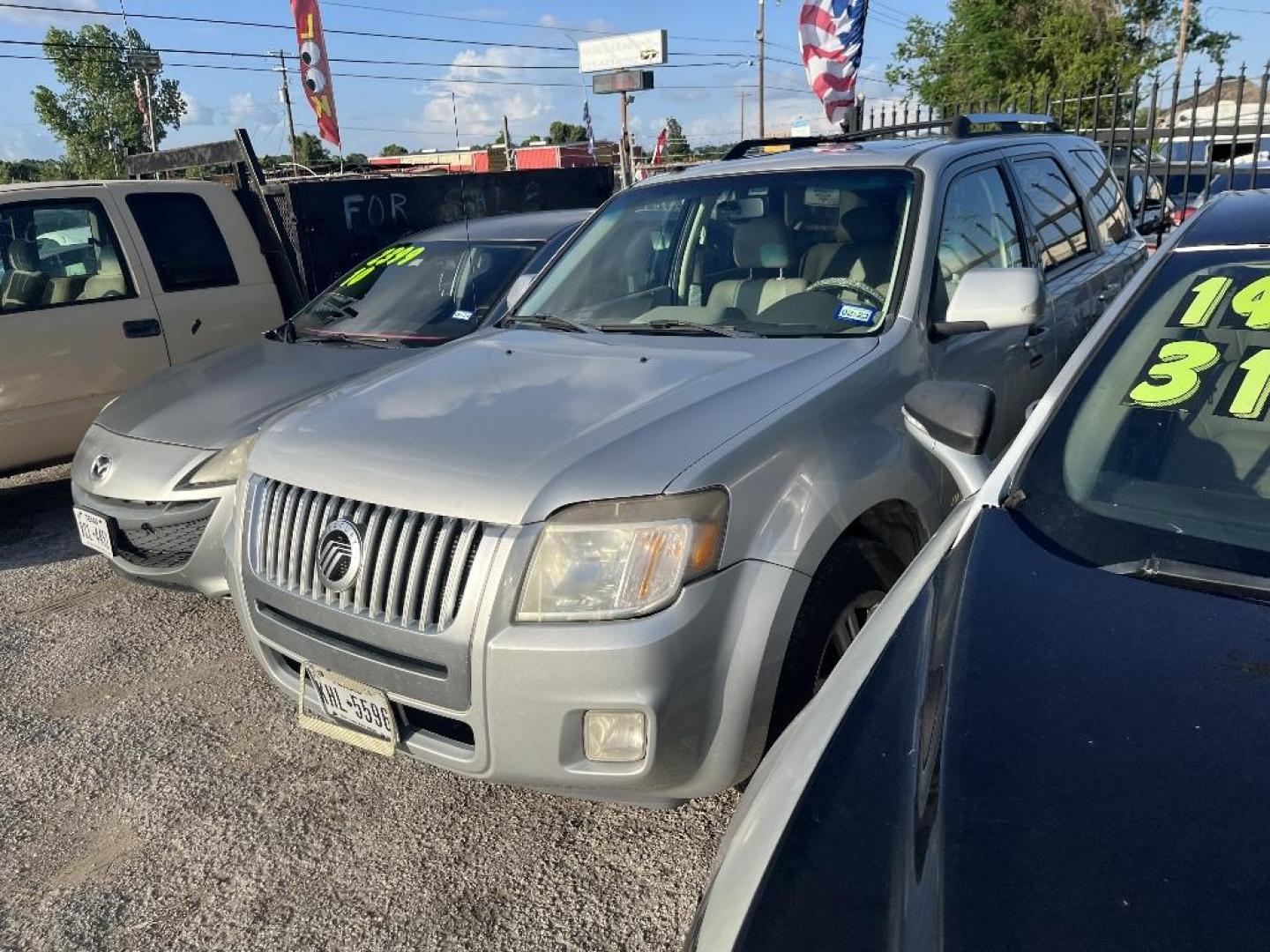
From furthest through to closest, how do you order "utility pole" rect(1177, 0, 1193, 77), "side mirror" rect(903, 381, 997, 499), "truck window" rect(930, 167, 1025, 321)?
"utility pole" rect(1177, 0, 1193, 77)
"truck window" rect(930, 167, 1025, 321)
"side mirror" rect(903, 381, 997, 499)

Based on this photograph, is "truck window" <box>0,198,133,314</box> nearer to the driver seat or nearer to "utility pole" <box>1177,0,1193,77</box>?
the driver seat

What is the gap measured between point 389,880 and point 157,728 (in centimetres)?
131

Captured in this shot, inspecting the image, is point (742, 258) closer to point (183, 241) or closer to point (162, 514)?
point (162, 514)

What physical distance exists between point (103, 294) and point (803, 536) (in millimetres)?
4929

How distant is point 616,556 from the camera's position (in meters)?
2.12

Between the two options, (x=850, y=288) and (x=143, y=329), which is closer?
(x=850, y=288)

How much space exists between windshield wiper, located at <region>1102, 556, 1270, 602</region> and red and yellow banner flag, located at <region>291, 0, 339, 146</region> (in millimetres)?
23601

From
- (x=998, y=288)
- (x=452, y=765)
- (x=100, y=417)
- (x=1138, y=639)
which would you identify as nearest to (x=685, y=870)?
(x=452, y=765)

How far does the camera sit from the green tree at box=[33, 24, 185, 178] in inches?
1355

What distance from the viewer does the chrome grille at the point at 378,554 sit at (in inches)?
87.2

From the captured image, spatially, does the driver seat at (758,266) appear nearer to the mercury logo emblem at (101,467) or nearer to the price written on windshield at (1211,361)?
the price written on windshield at (1211,361)

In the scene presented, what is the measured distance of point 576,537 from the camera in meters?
2.13

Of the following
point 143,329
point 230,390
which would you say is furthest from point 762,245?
point 143,329

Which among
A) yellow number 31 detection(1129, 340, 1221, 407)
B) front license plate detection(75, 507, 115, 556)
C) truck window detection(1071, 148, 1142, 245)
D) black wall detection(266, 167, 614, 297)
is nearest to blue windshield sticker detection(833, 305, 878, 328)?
yellow number 31 detection(1129, 340, 1221, 407)
